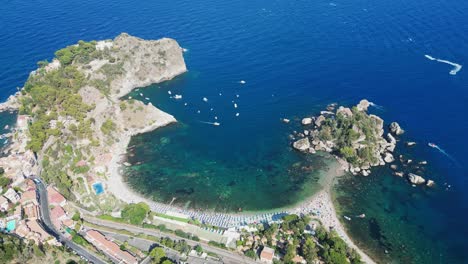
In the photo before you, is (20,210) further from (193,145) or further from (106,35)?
(106,35)

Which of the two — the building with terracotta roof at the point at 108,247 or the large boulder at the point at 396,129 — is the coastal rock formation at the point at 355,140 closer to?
the large boulder at the point at 396,129

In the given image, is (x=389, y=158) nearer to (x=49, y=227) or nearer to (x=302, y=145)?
(x=302, y=145)

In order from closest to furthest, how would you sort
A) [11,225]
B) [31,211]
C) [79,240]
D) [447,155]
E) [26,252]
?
[26,252], [79,240], [11,225], [31,211], [447,155]

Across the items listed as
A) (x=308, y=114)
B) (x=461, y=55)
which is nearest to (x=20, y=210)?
(x=308, y=114)

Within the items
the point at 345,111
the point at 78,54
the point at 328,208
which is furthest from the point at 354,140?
the point at 78,54

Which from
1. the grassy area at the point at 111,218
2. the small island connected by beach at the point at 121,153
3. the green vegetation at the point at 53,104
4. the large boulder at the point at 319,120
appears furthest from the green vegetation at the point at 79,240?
the large boulder at the point at 319,120
